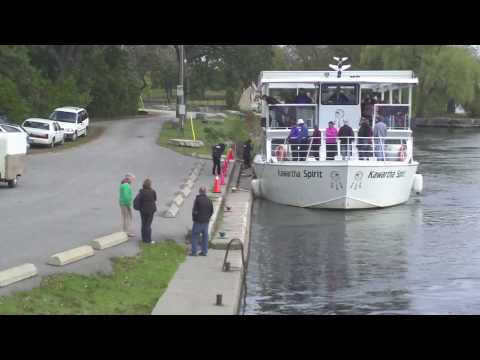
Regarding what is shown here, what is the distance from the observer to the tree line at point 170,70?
46.9m

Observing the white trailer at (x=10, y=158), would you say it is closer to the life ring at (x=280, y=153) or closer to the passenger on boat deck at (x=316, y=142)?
the life ring at (x=280, y=153)

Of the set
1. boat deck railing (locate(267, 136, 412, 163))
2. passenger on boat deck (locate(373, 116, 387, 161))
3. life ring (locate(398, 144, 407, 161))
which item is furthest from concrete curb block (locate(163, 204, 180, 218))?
life ring (locate(398, 144, 407, 161))

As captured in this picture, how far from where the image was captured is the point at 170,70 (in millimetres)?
90312

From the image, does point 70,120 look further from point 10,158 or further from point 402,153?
point 402,153

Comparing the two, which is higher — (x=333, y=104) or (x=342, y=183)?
(x=333, y=104)

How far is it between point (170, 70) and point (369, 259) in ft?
238

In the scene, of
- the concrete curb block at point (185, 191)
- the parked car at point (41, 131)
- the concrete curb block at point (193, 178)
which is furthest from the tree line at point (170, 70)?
the concrete curb block at point (185, 191)

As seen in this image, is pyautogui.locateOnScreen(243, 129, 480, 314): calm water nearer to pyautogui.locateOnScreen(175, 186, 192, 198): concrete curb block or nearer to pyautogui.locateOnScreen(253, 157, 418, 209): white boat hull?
pyautogui.locateOnScreen(253, 157, 418, 209): white boat hull

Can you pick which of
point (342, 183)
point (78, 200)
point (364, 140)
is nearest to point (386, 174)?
point (342, 183)

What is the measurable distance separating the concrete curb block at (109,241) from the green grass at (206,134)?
76.2ft

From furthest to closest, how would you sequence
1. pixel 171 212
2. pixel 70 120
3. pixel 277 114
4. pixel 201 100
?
pixel 201 100 < pixel 70 120 < pixel 277 114 < pixel 171 212

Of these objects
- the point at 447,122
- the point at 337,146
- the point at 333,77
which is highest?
the point at 333,77

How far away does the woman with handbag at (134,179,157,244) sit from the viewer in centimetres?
1830

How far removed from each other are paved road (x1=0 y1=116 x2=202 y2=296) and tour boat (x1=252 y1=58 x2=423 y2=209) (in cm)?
395
